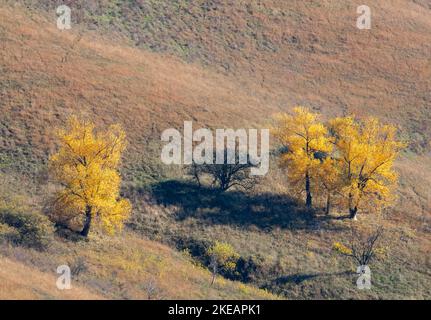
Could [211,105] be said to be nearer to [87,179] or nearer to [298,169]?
[298,169]

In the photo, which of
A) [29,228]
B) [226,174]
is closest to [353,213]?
[226,174]

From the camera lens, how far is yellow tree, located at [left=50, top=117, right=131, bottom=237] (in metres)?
50.3

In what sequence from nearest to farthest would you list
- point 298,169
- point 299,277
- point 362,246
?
point 299,277 → point 362,246 → point 298,169

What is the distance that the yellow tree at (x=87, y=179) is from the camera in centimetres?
5034

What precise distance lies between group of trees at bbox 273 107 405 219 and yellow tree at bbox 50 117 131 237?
52.6ft

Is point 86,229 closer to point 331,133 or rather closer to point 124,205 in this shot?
point 124,205

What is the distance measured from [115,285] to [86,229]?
26.0 feet

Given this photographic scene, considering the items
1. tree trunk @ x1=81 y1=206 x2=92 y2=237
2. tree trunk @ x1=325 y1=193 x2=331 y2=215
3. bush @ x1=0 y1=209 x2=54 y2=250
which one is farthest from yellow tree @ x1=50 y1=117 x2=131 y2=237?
tree trunk @ x1=325 y1=193 x2=331 y2=215

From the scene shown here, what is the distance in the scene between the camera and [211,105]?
74.0 metres

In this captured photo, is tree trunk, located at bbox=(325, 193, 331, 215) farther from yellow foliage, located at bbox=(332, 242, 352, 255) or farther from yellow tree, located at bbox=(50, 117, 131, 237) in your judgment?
yellow tree, located at bbox=(50, 117, 131, 237)

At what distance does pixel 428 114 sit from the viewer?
82938 mm

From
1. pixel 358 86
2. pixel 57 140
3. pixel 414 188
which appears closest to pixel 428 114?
pixel 358 86

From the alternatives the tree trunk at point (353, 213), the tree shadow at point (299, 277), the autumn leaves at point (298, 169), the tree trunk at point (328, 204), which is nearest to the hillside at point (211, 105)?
the tree shadow at point (299, 277)

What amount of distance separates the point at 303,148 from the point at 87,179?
19.6 metres
